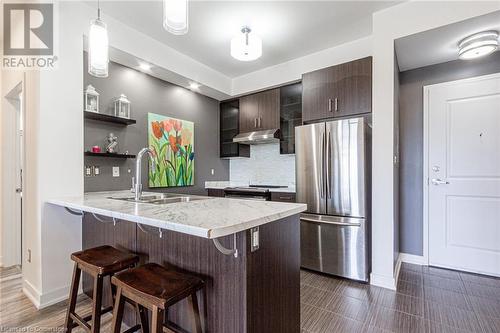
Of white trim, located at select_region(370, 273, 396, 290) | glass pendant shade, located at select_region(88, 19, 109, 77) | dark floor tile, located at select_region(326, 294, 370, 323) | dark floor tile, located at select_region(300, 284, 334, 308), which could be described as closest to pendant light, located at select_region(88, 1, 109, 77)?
glass pendant shade, located at select_region(88, 19, 109, 77)

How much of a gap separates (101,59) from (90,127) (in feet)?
4.04

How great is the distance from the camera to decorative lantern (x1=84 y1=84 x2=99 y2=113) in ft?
8.75

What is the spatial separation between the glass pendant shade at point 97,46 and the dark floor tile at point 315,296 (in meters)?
2.62

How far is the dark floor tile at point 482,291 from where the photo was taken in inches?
92.4

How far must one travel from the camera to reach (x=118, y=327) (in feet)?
4.42

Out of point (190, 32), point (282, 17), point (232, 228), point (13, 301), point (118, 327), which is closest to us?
point (232, 228)

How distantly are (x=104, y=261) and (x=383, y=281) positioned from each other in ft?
8.38

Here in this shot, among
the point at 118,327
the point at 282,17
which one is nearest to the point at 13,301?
the point at 118,327

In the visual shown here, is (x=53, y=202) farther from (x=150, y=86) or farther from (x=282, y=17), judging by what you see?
(x=282, y=17)

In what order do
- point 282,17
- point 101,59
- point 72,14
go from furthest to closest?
1. point 282,17
2. point 72,14
3. point 101,59

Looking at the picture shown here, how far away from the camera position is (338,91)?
3.06 meters

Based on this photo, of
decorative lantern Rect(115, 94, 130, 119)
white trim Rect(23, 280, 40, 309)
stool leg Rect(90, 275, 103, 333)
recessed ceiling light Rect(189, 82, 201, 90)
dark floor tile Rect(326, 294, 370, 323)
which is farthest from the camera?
recessed ceiling light Rect(189, 82, 201, 90)

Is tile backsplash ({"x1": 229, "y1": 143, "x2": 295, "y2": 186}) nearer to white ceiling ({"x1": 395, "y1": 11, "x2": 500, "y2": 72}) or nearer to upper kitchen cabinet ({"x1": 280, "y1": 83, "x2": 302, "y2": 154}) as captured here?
upper kitchen cabinet ({"x1": 280, "y1": 83, "x2": 302, "y2": 154})

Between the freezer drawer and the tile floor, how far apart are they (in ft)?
0.42
